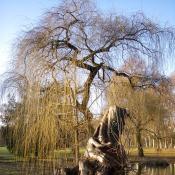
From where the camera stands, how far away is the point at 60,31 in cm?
971

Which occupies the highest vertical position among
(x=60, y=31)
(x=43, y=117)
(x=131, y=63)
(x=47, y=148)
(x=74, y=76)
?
(x=60, y=31)

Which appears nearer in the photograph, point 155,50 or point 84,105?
point 84,105

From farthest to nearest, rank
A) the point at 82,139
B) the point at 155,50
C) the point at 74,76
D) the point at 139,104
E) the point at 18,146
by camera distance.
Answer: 1. the point at 139,104
2. the point at 155,50
3. the point at 18,146
4. the point at 82,139
5. the point at 74,76

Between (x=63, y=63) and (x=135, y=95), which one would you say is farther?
(x=135, y=95)

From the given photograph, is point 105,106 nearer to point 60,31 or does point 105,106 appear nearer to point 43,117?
point 43,117

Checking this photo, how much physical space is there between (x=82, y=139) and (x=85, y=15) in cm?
338

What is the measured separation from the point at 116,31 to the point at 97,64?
2.83 metres

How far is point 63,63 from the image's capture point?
7988 millimetres

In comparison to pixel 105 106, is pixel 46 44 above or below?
above

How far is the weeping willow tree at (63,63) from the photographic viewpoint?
778 centimetres

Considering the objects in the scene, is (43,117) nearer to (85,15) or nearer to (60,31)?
(60,31)

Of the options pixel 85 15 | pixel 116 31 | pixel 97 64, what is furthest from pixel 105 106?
pixel 116 31

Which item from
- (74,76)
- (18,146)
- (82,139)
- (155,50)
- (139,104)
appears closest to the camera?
(74,76)

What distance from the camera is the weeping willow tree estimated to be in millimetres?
7781
